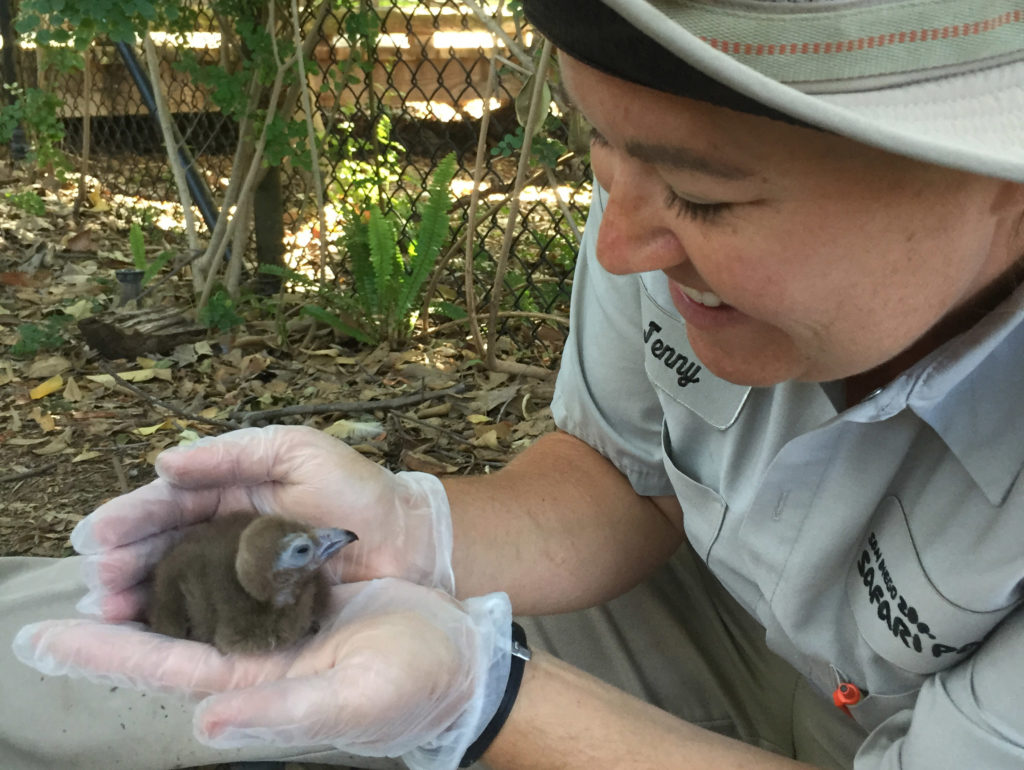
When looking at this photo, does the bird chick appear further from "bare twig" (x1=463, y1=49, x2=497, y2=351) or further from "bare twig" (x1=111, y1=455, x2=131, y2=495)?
"bare twig" (x1=463, y1=49, x2=497, y2=351)

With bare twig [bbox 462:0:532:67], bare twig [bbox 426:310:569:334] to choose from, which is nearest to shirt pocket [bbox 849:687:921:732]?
bare twig [bbox 462:0:532:67]

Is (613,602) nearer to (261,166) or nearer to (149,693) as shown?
(149,693)

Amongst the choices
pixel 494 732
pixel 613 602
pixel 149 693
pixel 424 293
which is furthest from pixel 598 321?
pixel 424 293

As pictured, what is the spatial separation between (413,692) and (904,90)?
888mm

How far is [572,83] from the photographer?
101 cm

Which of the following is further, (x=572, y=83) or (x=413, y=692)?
(x=413, y=692)

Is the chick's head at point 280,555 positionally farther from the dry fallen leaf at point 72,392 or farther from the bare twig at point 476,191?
the dry fallen leaf at point 72,392

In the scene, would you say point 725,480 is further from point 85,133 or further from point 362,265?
point 85,133

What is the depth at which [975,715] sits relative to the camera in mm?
1111

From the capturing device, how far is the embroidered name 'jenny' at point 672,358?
1532mm

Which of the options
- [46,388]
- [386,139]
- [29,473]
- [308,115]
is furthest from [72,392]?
[386,139]

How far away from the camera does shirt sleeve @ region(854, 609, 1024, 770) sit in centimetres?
108

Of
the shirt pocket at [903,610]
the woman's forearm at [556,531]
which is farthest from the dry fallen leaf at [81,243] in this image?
the shirt pocket at [903,610]

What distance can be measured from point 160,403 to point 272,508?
150 centimetres
